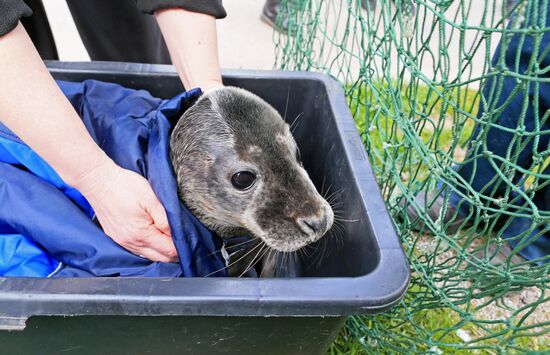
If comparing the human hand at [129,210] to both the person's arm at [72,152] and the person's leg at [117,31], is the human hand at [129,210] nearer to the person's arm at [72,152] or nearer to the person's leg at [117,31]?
the person's arm at [72,152]

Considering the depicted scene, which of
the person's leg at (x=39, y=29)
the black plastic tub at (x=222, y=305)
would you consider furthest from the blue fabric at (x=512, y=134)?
the person's leg at (x=39, y=29)

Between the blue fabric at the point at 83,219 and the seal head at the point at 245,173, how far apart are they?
0.08 metres

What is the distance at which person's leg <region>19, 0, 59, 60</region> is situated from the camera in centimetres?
235

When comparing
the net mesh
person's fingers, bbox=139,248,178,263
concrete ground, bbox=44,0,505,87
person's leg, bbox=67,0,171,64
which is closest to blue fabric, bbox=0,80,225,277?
person's fingers, bbox=139,248,178,263

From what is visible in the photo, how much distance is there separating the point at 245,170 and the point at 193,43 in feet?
2.10

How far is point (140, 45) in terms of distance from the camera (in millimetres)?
2635

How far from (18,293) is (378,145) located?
2213 millimetres

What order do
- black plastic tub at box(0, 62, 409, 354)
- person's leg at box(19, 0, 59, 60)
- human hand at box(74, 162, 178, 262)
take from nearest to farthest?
Result: 1. black plastic tub at box(0, 62, 409, 354)
2. human hand at box(74, 162, 178, 262)
3. person's leg at box(19, 0, 59, 60)

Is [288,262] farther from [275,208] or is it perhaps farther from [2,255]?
[2,255]

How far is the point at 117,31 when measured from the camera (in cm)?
Answer: 253

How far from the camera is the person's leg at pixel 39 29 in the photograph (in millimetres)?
2348

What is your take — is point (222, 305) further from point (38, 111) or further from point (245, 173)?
point (38, 111)

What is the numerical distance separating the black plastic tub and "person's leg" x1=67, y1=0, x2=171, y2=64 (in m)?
1.50

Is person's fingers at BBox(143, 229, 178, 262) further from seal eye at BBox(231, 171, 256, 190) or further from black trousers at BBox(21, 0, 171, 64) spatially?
black trousers at BBox(21, 0, 171, 64)
